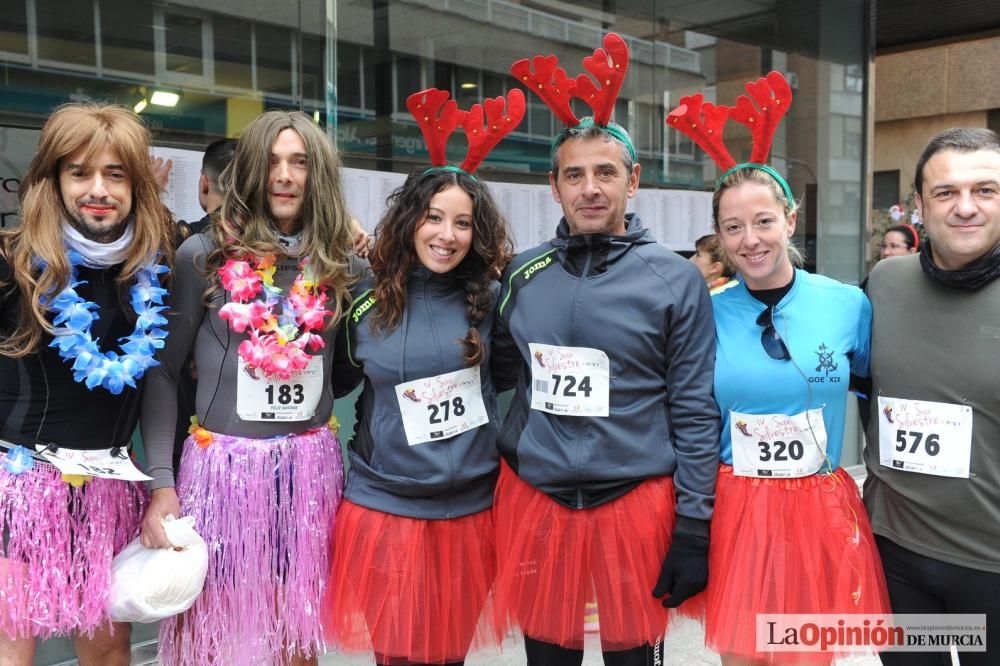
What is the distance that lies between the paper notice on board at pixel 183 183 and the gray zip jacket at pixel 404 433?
1.77 m

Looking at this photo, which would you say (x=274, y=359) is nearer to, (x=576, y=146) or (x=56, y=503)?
(x=56, y=503)

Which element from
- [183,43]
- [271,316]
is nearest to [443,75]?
[183,43]

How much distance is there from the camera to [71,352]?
211 centimetres

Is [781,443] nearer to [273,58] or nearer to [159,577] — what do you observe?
[159,577]

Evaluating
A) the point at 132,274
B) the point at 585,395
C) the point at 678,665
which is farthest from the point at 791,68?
the point at 132,274

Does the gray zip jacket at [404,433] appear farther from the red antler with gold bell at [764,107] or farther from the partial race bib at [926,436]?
the partial race bib at [926,436]

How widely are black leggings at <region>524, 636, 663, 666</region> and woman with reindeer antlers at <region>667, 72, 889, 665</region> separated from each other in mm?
169

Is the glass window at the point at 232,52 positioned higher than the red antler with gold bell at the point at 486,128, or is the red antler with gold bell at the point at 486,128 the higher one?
the glass window at the point at 232,52

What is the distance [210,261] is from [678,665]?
8.11 feet

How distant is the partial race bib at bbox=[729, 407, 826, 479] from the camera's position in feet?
7.32

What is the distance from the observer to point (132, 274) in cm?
221

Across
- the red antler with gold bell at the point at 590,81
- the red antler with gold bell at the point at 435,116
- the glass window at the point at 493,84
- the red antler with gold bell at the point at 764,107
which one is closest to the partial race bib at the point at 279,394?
the red antler with gold bell at the point at 435,116

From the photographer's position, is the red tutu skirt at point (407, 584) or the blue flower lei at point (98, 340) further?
the red tutu skirt at point (407, 584)

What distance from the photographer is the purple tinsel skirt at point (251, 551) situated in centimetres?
239
